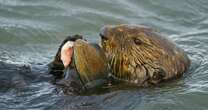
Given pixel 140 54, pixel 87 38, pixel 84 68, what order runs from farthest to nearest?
pixel 87 38, pixel 140 54, pixel 84 68

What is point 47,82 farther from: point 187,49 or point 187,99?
point 187,49

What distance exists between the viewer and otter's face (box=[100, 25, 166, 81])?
575 cm

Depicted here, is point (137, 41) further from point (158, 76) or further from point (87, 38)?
point (87, 38)

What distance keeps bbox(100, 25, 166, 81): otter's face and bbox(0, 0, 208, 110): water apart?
209 mm

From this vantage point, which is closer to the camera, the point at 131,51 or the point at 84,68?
the point at 84,68

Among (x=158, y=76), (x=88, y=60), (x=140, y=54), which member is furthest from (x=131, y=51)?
(x=88, y=60)

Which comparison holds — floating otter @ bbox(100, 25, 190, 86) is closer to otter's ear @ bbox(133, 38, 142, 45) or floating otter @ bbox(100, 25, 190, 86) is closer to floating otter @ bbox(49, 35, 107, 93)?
otter's ear @ bbox(133, 38, 142, 45)

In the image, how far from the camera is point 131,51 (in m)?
5.81

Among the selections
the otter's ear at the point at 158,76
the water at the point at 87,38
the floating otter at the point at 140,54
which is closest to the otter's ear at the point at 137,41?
the floating otter at the point at 140,54

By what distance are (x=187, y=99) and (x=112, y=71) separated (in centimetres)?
83

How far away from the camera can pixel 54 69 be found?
6125mm

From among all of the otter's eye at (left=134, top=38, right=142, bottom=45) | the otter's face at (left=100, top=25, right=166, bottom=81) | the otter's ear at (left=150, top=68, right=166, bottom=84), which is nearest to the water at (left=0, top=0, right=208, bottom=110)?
the otter's ear at (left=150, top=68, right=166, bottom=84)

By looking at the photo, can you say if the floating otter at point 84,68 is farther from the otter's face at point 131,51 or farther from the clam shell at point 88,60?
the otter's face at point 131,51

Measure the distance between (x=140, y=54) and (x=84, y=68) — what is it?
0.62 m
